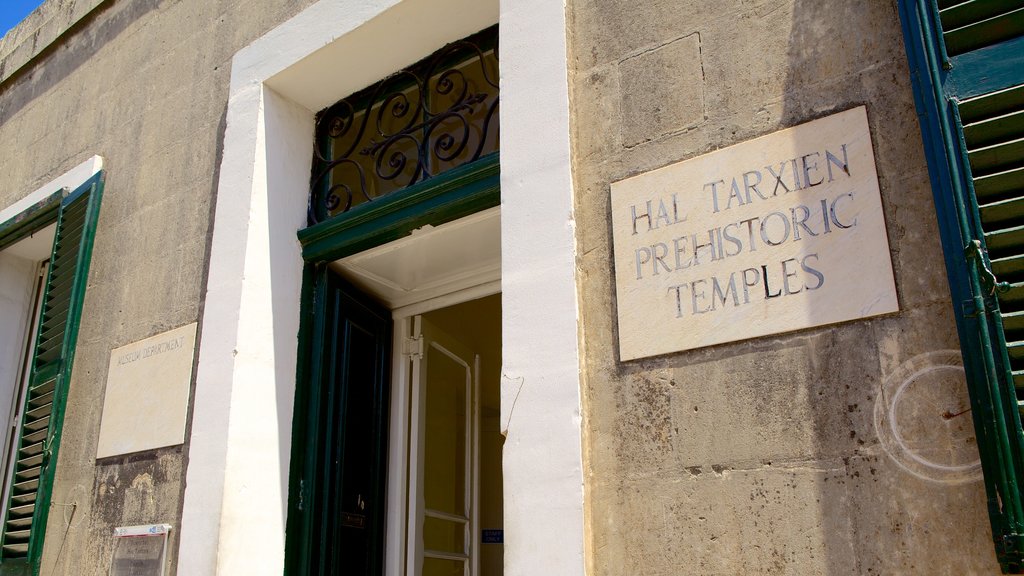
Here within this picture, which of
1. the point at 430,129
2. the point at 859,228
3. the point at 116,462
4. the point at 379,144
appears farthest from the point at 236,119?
the point at 859,228

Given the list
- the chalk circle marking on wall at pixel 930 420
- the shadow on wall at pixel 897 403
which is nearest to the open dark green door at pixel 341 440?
the shadow on wall at pixel 897 403

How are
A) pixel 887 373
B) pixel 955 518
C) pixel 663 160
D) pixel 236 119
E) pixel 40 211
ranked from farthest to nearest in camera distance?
1. pixel 40 211
2. pixel 236 119
3. pixel 663 160
4. pixel 887 373
5. pixel 955 518

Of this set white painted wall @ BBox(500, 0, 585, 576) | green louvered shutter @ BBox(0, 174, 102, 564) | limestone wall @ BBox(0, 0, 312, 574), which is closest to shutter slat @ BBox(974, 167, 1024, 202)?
white painted wall @ BBox(500, 0, 585, 576)

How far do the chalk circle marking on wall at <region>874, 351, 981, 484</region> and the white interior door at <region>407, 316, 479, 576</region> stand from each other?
8.41 ft

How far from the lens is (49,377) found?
470 centimetres

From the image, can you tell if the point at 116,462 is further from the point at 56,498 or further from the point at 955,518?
the point at 955,518

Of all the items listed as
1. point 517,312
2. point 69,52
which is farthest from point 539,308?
point 69,52

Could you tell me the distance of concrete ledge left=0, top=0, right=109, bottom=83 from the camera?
5820 millimetres

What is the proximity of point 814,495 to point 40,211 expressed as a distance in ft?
15.3

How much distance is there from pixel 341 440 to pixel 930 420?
259 centimetres

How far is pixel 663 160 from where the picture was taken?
2865 millimetres

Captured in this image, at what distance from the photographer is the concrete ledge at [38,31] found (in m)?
5.82

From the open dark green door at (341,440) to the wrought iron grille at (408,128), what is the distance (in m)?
0.50

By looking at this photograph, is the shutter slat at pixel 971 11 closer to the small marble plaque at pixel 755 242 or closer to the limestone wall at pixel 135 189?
the small marble plaque at pixel 755 242
